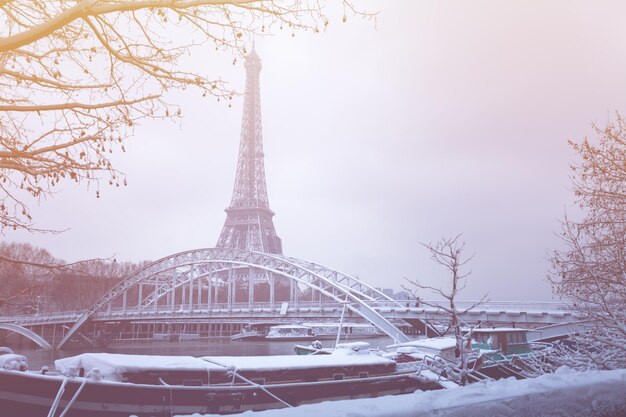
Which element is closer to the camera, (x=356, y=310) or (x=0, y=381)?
(x=0, y=381)

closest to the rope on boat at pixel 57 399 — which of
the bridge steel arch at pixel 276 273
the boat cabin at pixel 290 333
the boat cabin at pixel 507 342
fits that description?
the boat cabin at pixel 507 342

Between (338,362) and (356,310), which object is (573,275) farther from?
(356,310)

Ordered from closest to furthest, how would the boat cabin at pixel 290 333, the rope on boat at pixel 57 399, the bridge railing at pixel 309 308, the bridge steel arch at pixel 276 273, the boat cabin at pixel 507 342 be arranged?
the rope on boat at pixel 57 399 → the boat cabin at pixel 507 342 → the bridge railing at pixel 309 308 → the bridge steel arch at pixel 276 273 → the boat cabin at pixel 290 333

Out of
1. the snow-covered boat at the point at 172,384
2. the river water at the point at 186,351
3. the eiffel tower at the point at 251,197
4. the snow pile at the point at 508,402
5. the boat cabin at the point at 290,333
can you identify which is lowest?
the river water at the point at 186,351

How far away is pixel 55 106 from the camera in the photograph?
4.90 m

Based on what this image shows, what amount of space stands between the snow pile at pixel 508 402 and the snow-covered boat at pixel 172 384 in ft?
24.5

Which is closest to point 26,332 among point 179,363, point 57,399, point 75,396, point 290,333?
point 290,333

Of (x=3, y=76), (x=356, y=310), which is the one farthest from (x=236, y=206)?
(x=3, y=76)

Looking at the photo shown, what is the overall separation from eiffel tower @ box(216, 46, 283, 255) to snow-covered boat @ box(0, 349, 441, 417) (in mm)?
55521

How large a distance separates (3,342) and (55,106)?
59.8m

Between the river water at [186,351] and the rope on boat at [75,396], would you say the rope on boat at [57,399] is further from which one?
the river water at [186,351]

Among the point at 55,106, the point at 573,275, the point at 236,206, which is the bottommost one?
the point at 573,275

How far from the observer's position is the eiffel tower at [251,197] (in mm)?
70062

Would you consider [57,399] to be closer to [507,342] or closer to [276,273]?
[507,342]
